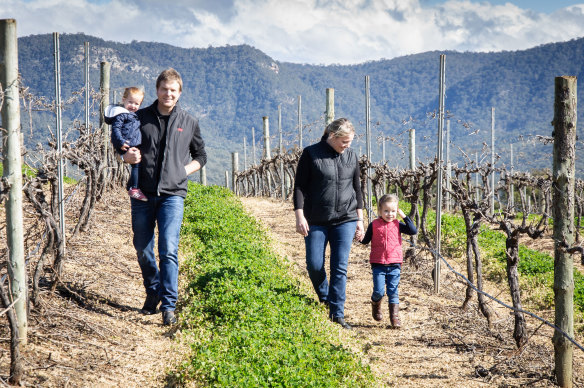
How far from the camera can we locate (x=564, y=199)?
13.1 feet

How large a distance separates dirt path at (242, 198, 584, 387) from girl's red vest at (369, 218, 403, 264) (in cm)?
70

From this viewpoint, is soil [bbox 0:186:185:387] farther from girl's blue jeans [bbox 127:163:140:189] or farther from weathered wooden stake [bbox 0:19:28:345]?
girl's blue jeans [bbox 127:163:140:189]

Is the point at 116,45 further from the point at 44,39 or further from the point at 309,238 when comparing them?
the point at 309,238

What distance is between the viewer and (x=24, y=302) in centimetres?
354

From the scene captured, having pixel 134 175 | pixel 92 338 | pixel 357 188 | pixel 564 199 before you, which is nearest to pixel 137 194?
pixel 134 175

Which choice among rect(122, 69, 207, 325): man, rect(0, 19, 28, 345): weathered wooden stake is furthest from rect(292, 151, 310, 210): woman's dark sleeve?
rect(0, 19, 28, 345): weathered wooden stake

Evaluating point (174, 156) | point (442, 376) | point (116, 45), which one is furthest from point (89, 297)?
point (116, 45)

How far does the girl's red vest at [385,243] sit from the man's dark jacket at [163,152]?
1.89 m

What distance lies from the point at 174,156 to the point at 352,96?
171371mm

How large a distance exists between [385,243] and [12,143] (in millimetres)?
3392

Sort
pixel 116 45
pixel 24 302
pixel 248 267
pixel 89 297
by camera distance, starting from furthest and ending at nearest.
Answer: pixel 116 45 < pixel 248 267 < pixel 89 297 < pixel 24 302

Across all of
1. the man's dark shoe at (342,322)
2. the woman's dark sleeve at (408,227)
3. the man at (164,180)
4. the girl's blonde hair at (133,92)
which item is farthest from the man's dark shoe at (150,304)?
the woman's dark sleeve at (408,227)

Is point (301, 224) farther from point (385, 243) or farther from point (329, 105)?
point (329, 105)

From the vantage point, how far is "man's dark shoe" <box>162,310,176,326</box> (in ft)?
15.9
